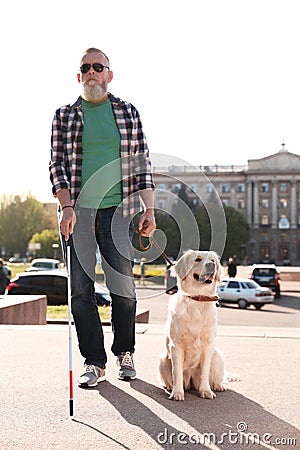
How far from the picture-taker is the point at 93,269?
5320mm

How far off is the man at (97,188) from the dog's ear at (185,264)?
0.34 metres

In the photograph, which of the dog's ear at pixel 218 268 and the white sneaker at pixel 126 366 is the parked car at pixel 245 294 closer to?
the white sneaker at pixel 126 366

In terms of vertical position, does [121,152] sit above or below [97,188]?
above

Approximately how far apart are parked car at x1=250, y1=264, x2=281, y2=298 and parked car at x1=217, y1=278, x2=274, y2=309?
6272mm

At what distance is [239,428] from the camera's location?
407 centimetres

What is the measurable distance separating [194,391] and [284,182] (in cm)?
13567

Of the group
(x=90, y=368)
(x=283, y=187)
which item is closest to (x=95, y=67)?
(x=90, y=368)

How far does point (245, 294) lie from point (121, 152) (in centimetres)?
2540

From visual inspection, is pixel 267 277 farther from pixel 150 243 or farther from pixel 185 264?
pixel 185 264

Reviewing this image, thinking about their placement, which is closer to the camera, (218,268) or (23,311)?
(218,268)

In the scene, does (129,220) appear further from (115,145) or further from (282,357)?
(282,357)

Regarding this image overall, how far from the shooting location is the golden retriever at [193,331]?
16.0 ft

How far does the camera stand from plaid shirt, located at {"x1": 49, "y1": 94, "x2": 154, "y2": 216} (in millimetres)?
5348

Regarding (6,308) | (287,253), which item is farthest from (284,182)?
(6,308)
